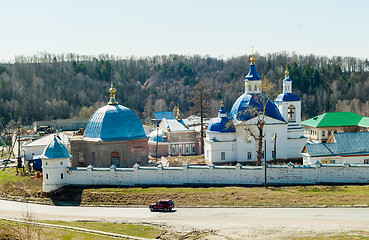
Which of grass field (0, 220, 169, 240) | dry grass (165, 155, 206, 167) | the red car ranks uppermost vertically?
dry grass (165, 155, 206, 167)

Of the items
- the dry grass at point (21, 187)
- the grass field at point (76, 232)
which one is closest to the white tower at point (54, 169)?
the dry grass at point (21, 187)

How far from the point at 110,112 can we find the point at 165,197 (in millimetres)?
11980

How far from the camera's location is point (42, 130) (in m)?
A: 75.1

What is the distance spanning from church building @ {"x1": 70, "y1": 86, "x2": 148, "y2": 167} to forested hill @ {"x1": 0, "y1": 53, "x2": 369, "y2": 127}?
47902mm

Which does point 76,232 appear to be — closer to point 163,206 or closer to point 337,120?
point 163,206

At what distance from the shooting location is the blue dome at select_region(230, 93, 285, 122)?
45709mm

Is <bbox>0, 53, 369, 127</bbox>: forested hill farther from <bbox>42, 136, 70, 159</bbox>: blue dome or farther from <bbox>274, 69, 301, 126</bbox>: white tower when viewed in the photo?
<bbox>42, 136, 70, 159</bbox>: blue dome

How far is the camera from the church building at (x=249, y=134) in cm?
4541

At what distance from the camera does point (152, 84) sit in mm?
129750

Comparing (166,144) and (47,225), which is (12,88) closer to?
(166,144)

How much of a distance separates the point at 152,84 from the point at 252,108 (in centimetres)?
8571

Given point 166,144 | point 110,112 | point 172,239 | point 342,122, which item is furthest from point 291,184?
point 342,122

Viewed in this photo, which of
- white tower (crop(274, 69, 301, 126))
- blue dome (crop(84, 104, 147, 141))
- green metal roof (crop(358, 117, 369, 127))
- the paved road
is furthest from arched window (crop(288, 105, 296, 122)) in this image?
green metal roof (crop(358, 117, 369, 127))

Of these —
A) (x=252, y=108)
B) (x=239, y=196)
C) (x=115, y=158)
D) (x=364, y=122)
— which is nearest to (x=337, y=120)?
(x=364, y=122)
